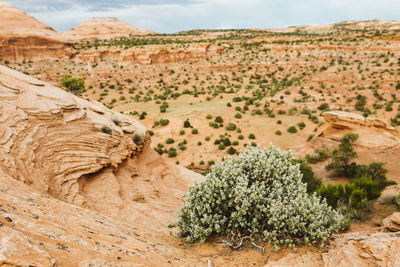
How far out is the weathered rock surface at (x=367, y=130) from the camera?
64.8 ft

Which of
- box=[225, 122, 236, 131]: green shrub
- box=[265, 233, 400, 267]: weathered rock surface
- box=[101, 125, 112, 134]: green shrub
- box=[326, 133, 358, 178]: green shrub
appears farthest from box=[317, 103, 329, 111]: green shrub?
box=[265, 233, 400, 267]: weathered rock surface

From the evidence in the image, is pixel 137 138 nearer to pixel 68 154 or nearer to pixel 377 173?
pixel 68 154

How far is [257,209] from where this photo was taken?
4.74 meters

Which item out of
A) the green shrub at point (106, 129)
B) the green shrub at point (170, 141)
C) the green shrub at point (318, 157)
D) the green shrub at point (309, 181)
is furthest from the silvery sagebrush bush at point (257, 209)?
the green shrub at point (170, 141)

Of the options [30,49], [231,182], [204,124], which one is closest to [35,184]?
[231,182]

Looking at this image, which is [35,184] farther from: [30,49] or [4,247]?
[30,49]

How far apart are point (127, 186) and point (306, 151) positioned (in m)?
17.5

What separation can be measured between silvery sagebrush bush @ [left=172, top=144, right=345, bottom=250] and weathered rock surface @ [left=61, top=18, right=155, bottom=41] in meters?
89.8

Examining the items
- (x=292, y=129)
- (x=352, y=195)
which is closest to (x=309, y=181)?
(x=352, y=195)

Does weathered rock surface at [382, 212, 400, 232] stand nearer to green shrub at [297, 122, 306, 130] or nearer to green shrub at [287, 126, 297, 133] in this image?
green shrub at [287, 126, 297, 133]

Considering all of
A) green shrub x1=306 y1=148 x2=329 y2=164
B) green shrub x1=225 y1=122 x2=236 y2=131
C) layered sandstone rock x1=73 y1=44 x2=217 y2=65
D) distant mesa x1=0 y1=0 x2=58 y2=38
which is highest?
distant mesa x1=0 y1=0 x2=58 y2=38

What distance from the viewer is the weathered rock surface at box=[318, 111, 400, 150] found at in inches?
778

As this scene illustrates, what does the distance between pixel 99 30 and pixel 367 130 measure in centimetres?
9483

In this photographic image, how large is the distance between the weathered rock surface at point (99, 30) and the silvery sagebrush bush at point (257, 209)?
8980 centimetres
